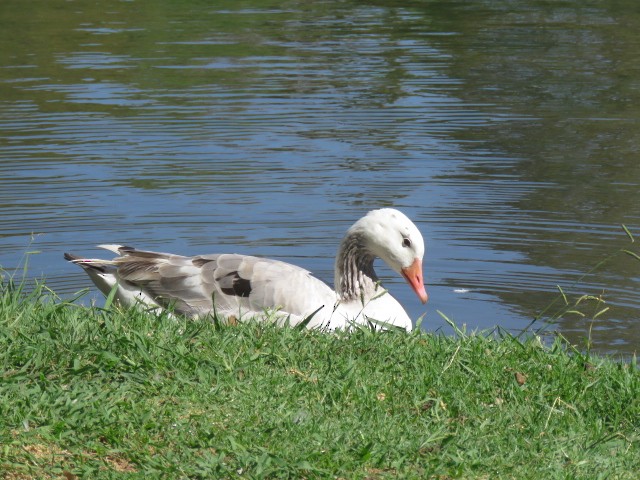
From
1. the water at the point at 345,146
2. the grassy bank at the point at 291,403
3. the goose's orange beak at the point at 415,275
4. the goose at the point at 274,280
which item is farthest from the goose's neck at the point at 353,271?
the grassy bank at the point at 291,403

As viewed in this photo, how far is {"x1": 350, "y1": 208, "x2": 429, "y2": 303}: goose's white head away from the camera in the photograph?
852 cm

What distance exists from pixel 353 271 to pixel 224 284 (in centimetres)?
101

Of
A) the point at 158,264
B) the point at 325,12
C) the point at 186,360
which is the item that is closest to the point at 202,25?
the point at 325,12

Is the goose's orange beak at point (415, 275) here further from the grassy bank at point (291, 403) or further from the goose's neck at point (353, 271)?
the grassy bank at point (291, 403)

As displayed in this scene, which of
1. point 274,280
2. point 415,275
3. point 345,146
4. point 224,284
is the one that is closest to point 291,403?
point 274,280

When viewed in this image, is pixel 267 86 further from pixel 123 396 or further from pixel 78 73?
pixel 123 396

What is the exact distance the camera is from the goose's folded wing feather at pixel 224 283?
26.6 feet

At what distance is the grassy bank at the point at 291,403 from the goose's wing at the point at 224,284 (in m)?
1.39

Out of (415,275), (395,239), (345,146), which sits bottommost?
(345,146)

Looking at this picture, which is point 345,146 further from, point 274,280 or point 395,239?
point 274,280

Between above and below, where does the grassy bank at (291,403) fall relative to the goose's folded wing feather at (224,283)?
above

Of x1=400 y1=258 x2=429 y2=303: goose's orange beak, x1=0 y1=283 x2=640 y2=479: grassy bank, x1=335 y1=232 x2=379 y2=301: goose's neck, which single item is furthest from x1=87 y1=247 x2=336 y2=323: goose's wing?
x1=0 y1=283 x2=640 y2=479: grassy bank

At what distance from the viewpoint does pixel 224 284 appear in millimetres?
8219

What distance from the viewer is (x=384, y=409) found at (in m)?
5.57
